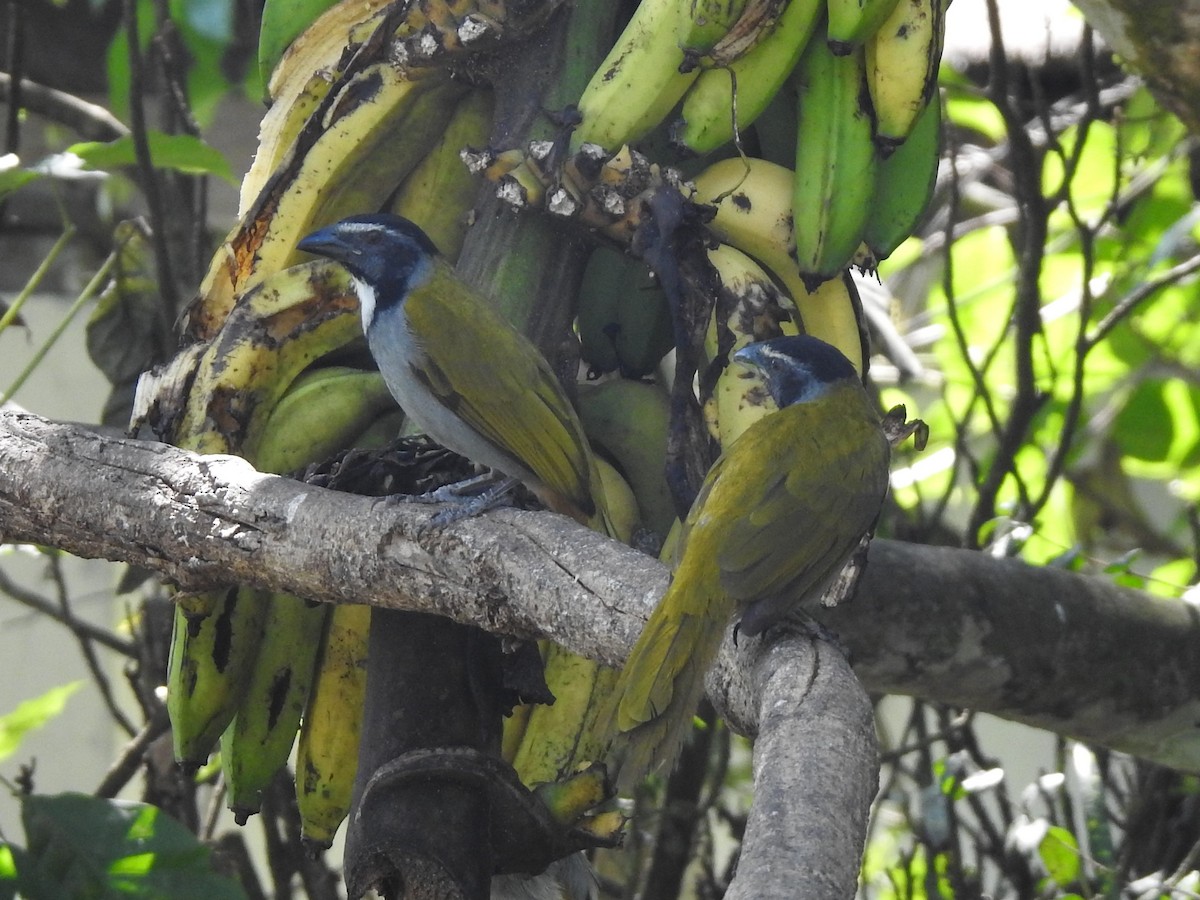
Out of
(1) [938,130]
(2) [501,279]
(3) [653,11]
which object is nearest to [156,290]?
(2) [501,279]

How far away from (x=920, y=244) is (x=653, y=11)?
238cm

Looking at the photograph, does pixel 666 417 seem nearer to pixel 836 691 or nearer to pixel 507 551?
pixel 507 551

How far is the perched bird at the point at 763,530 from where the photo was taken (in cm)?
150

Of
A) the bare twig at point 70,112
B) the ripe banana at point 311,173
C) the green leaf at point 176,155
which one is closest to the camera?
the ripe banana at point 311,173

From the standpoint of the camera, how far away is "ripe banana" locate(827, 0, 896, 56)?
68.9 inches

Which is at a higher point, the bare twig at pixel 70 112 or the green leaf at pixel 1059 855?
the bare twig at pixel 70 112

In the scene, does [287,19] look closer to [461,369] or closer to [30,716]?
[461,369]

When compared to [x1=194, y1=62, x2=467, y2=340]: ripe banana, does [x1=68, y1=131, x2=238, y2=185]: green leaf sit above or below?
above

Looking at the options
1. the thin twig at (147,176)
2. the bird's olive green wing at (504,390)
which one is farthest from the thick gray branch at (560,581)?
the thin twig at (147,176)

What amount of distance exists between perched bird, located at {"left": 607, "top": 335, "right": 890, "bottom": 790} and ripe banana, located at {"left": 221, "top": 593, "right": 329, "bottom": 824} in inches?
21.5

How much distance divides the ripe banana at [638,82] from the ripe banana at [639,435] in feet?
1.22

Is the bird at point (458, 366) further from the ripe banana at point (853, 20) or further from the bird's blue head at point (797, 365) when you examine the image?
the ripe banana at point (853, 20)

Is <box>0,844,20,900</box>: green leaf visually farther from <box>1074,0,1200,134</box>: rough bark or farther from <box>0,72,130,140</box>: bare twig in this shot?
<box>0,72,130,140</box>: bare twig

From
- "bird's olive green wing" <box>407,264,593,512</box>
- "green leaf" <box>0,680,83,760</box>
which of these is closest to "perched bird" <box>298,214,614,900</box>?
"bird's olive green wing" <box>407,264,593,512</box>
